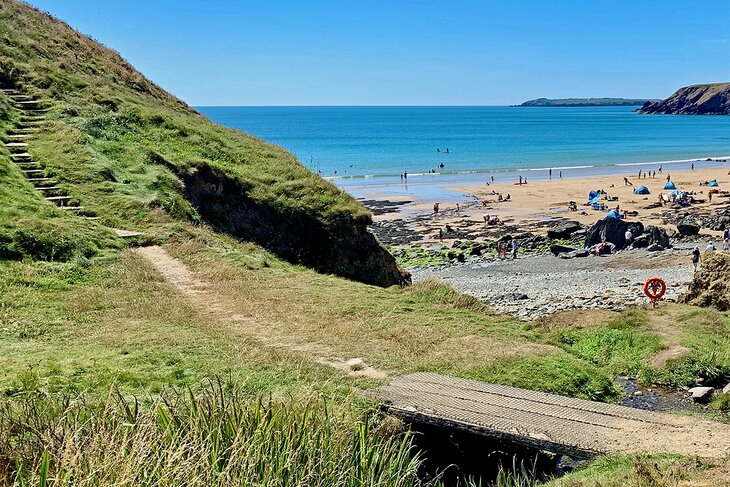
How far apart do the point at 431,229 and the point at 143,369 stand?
3601 centimetres

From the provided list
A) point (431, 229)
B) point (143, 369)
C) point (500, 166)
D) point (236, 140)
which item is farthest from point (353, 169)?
point (143, 369)

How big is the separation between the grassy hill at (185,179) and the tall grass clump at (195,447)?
463 inches

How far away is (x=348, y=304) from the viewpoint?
13.0 m

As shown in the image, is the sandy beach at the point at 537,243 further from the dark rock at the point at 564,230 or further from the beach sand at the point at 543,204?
the dark rock at the point at 564,230

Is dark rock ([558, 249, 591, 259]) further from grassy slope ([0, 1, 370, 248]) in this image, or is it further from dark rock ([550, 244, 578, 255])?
grassy slope ([0, 1, 370, 248])

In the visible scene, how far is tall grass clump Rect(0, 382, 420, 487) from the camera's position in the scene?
14.9 feet

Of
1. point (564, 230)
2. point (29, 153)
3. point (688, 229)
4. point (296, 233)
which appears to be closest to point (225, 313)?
point (296, 233)

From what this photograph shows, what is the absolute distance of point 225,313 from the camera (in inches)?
474

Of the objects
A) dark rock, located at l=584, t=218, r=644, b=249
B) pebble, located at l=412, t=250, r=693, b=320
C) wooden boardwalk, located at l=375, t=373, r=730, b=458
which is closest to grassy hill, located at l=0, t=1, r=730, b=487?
wooden boardwalk, located at l=375, t=373, r=730, b=458

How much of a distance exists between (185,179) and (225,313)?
9506 millimetres

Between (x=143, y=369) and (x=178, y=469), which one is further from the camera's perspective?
(x=143, y=369)

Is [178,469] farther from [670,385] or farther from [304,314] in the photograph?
[670,385]

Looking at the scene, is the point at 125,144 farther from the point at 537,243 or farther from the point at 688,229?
the point at 688,229

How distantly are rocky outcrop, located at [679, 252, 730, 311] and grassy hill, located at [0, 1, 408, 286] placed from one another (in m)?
7.87
